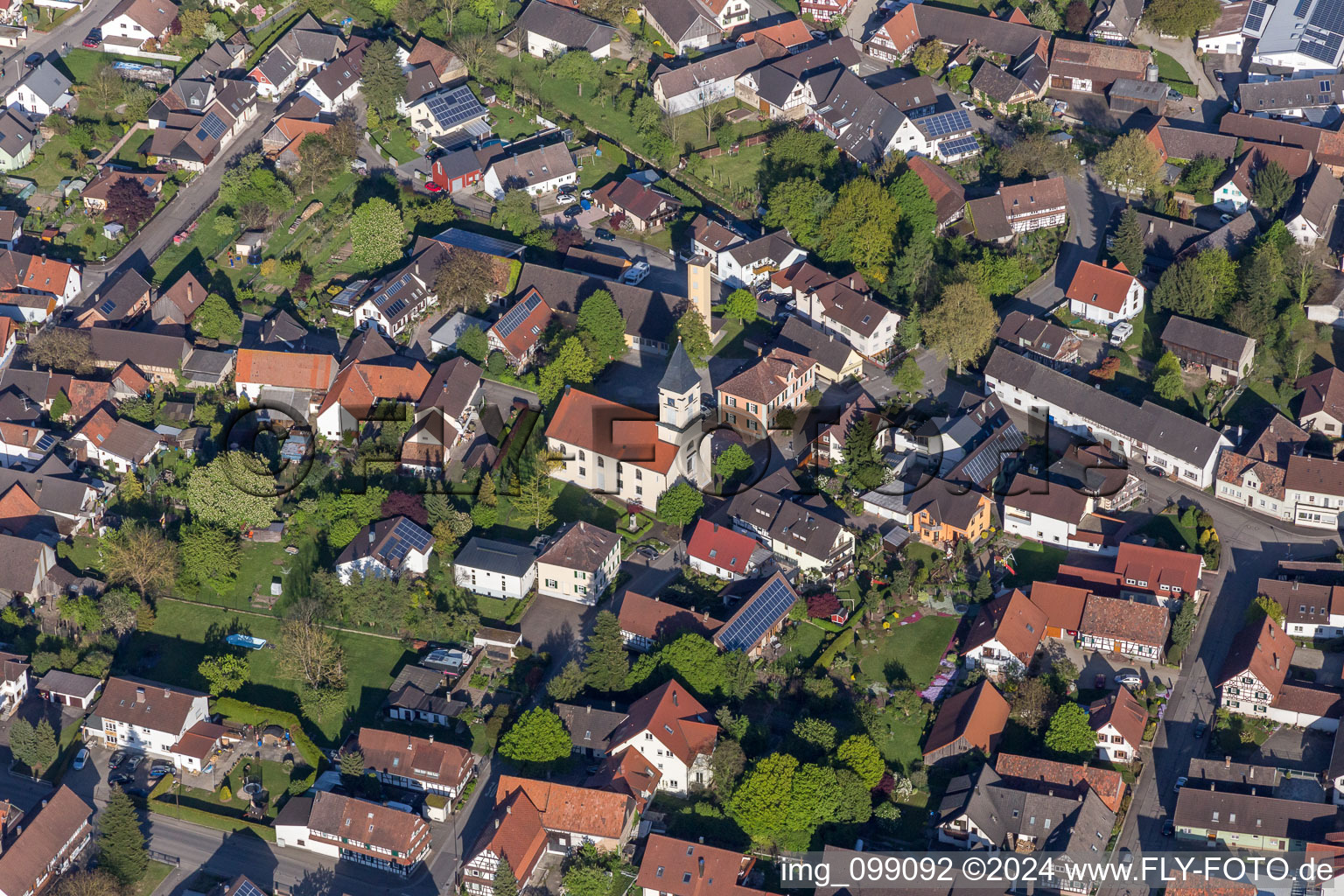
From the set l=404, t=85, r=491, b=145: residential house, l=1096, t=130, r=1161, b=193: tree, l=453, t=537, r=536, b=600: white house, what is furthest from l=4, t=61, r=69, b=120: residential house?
l=1096, t=130, r=1161, b=193: tree

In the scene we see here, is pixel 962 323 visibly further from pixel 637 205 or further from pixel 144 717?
pixel 144 717

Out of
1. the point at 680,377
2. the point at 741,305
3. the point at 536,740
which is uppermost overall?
the point at 680,377

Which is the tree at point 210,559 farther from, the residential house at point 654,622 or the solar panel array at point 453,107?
the solar panel array at point 453,107

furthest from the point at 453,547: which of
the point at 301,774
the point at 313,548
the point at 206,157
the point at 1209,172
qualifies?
the point at 1209,172

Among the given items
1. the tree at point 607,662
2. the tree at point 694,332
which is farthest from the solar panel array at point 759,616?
the tree at point 694,332

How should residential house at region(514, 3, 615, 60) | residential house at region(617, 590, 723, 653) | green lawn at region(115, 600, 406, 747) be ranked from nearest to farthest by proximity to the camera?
green lawn at region(115, 600, 406, 747) < residential house at region(617, 590, 723, 653) < residential house at region(514, 3, 615, 60)

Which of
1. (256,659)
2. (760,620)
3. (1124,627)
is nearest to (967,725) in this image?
(1124,627)

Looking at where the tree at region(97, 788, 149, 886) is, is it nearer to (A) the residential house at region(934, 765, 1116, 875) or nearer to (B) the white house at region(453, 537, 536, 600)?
(B) the white house at region(453, 537, 536, 600)
